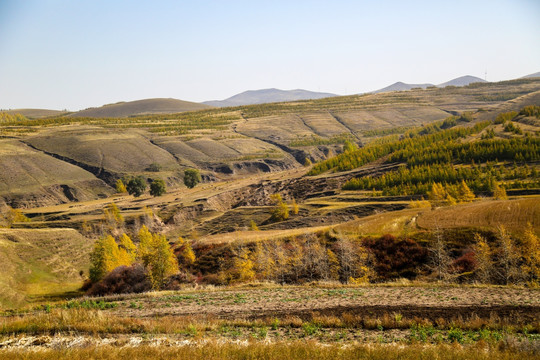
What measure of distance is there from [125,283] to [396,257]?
35.8m

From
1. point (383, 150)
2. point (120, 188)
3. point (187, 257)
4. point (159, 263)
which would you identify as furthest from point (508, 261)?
point (120, 188)

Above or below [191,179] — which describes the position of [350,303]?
above

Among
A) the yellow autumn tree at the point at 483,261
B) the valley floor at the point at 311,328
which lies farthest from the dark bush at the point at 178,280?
the yellow autumn tree at the point at 483,261

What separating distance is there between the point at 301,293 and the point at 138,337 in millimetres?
14285

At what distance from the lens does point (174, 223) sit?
4683 inches

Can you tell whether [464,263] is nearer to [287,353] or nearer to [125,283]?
[287,353]

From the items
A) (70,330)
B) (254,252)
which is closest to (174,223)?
(254,252)

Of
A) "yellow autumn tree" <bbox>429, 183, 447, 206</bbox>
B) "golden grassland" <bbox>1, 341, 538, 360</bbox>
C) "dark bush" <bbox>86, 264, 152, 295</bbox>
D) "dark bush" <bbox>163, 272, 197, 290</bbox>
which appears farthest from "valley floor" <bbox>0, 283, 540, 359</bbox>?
"yellow autumn tree" <bbox>429, 183, 447, 206</bbox>

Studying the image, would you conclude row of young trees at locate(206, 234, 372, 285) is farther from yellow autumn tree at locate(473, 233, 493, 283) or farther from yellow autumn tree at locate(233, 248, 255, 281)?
yellow autumn tree at locate(473, 233, 493, 283)

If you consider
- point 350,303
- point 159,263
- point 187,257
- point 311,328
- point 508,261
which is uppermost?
point 311,328

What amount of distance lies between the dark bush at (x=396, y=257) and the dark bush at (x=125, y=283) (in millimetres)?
29530

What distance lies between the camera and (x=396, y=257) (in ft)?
150

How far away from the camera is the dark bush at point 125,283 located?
4928 cm

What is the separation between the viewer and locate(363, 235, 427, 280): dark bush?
4375 cm
